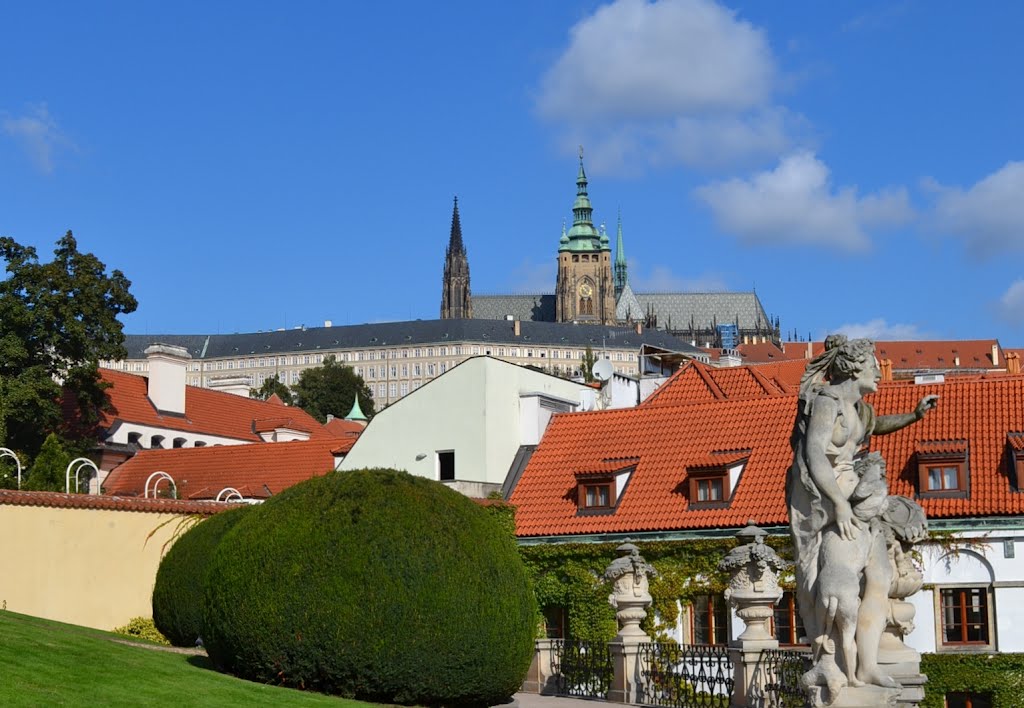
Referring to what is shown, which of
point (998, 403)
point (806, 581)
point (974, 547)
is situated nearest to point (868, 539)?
point (806, 581)

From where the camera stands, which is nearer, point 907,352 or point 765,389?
point 765,389

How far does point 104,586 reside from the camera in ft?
87.8

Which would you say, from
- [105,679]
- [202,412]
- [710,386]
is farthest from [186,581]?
[202,412]

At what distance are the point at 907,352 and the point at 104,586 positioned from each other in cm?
15060

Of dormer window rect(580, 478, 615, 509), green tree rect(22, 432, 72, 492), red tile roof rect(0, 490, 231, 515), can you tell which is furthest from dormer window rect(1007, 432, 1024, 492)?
green tree rect(22, 432, 72, 492)

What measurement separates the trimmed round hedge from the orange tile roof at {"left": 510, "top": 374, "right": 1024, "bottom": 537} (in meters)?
12.3

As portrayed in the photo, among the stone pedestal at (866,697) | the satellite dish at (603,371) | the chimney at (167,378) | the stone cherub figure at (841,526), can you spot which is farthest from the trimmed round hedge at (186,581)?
the chimney at (167,378)

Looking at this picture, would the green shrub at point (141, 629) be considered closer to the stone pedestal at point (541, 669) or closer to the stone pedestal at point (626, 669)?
the stone pedestal at point (541, 669)

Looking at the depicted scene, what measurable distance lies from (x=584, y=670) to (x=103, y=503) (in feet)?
30.5

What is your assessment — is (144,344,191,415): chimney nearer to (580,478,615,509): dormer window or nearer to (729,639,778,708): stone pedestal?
(580,478,615,509): dormer window

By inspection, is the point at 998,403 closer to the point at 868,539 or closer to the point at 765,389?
the point at 765,389

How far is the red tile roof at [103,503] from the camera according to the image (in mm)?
25625

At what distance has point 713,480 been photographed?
109 feet

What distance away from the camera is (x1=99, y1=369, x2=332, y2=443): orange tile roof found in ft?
224
